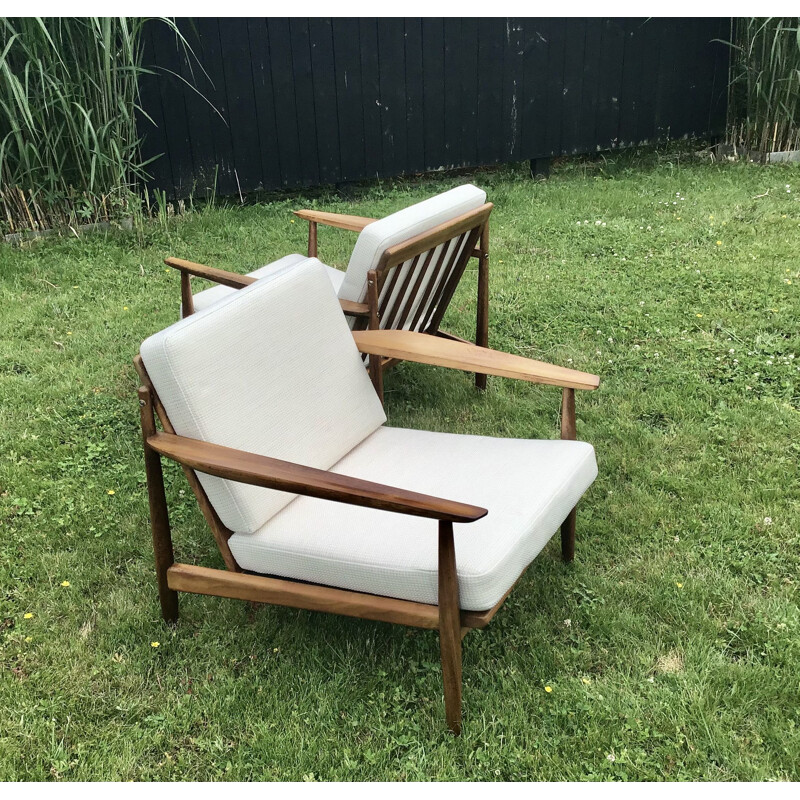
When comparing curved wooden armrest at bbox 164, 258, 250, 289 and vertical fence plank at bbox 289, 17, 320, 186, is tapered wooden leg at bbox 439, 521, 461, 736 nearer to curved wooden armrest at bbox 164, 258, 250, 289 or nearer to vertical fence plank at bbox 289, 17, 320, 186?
A: curved wooden armrest at bbox 164, 258, 250, 289

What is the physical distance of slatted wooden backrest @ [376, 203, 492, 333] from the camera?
2.74 metres

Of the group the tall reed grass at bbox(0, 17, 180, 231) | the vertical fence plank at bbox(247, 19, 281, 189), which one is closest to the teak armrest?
the tall reed grass at bbox(0, 17, 180, 231)

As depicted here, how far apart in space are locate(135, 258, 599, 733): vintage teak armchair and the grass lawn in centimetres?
19

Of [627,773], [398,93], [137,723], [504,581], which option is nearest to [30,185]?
[398,93]

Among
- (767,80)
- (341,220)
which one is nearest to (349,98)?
(341,220)

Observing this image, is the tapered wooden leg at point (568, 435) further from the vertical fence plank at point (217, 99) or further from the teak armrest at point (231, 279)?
the vertical fence plank at point (217, 99)

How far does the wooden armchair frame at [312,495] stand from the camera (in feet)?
5.70

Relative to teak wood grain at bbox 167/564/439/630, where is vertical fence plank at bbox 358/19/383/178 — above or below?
above

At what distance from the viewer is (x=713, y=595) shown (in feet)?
7.53

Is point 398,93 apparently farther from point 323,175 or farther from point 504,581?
point 504,581

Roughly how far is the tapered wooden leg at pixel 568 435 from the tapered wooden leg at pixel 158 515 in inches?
43.3

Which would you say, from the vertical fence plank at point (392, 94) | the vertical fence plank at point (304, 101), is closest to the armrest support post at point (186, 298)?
the vertical fence plank at point (304, 101)

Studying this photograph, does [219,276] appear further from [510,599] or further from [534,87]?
[534,87]

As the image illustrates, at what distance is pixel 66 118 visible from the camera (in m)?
4.89
